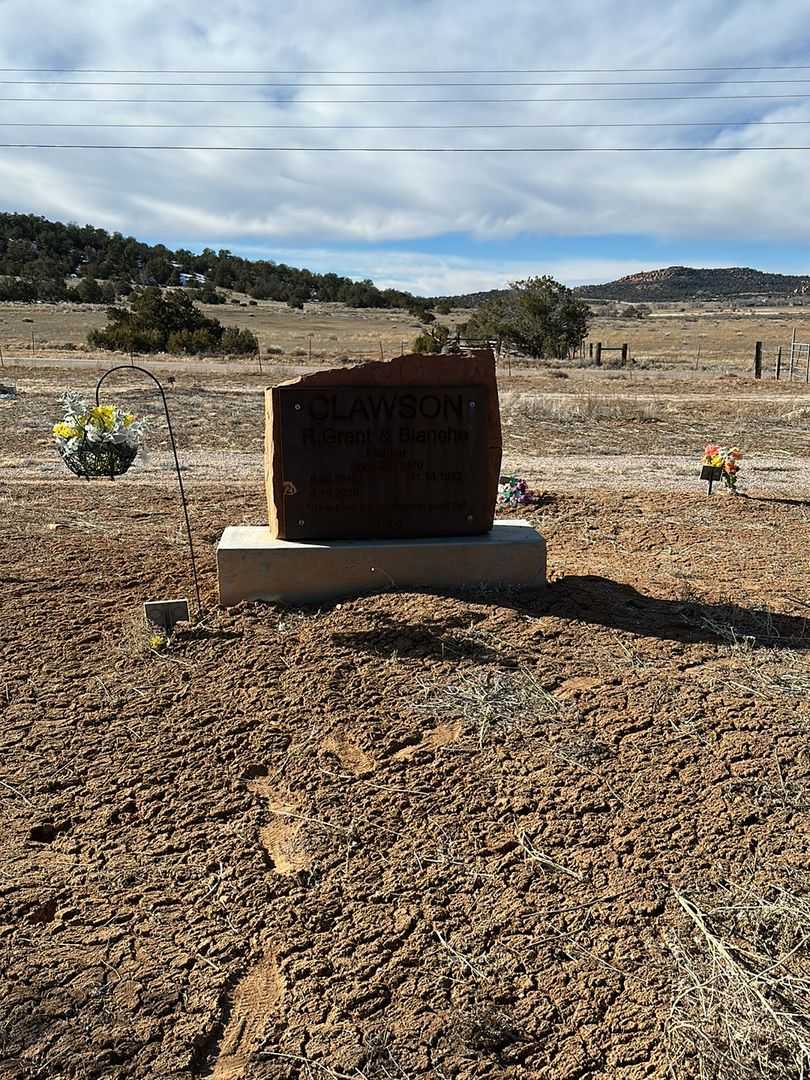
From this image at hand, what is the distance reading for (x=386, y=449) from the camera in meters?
5.45

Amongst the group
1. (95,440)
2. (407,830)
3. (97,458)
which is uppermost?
(95,440)

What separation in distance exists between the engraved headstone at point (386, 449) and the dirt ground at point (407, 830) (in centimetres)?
63

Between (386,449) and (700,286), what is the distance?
138345mm

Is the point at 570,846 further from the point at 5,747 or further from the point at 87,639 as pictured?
the point at 87,639

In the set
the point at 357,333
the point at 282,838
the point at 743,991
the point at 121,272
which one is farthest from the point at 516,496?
the point at 121,272

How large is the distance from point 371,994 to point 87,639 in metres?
3.05

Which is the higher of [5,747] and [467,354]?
[467,354]

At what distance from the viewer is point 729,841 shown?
10.0ft

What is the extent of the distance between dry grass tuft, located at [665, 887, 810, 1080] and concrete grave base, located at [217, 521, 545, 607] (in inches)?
110

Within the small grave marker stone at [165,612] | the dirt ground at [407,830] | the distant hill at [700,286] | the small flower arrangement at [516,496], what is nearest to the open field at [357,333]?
the small flower arrangement at [516,496]

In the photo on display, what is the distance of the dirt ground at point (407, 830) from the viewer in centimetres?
239

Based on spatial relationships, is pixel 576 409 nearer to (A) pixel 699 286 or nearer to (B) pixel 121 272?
(B) pixel 121 272

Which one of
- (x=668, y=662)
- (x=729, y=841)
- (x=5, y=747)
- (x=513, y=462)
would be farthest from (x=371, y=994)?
(x=513, y=462)

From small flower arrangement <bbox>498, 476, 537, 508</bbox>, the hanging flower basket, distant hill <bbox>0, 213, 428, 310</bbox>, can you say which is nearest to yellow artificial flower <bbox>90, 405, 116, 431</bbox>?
the hanging flower basket
